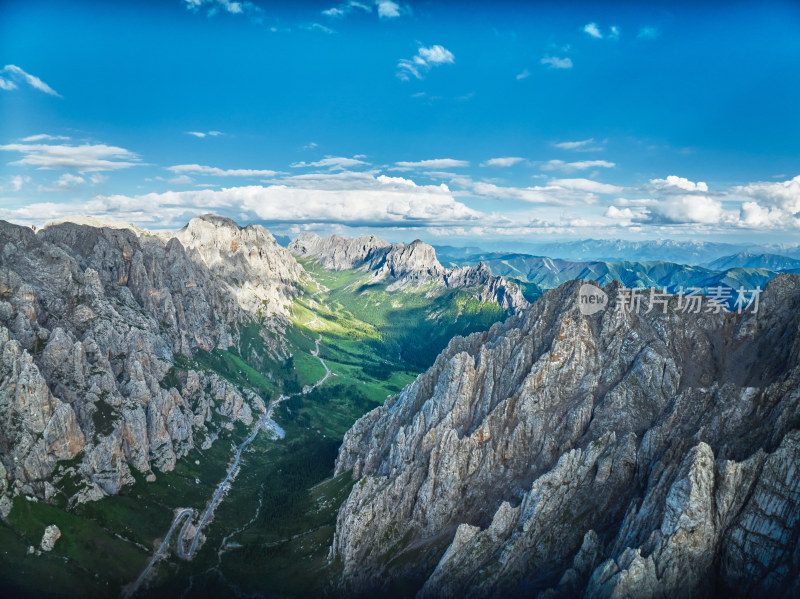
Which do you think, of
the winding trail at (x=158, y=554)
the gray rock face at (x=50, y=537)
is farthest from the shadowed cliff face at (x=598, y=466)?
the gray rock face at (x=50, y=537)

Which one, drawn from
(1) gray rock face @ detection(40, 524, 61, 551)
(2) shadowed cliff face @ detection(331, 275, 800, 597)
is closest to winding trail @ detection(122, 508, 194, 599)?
(1) gray rock face @ detection(40, 524, 61, 551)

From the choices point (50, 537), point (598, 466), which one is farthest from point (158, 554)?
point (598, 466)

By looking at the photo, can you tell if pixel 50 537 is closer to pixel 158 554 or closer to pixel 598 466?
pixel 158 554

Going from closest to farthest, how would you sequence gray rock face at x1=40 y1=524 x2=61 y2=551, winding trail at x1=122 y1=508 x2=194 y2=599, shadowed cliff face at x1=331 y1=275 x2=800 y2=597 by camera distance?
shadowed cliff face at x1=331 y1=275 x2=800 y2=597, gray rock face at x1=40 y1=524 x2=61 y2=551, winding trail at x1=122 y1=508 x2=194 y2=599

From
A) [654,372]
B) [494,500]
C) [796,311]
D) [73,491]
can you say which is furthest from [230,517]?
[796,311]

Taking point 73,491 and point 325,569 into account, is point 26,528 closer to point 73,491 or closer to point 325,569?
point 73,491

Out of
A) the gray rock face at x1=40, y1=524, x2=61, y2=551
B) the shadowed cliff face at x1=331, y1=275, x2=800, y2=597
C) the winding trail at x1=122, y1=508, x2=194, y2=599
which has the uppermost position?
the shadowed cliff face at x1=331, y1=275, x2=800, y2=597

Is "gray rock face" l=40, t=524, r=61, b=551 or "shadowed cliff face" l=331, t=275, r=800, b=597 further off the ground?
"shadowed cliff face" l=331, t=275, r=800, b=597

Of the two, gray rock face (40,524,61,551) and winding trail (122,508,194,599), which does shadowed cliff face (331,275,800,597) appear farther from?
gray rock face (40,524,61,551)
